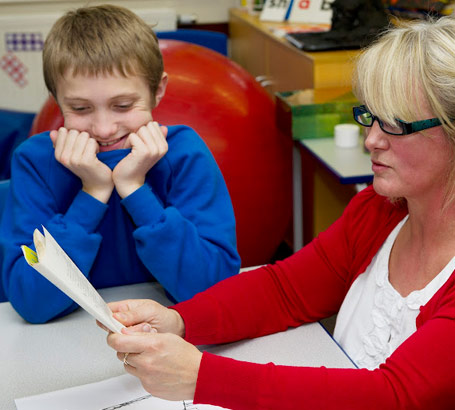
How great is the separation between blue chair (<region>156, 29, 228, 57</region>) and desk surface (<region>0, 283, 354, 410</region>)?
2624 millimetres

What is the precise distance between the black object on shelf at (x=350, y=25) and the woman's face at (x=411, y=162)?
1802 millimetres

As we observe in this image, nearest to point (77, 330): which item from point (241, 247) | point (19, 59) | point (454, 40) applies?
point (454, 40)

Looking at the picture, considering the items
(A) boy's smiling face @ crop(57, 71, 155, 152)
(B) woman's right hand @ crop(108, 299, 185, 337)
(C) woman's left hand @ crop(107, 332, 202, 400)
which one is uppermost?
(A) boy's smiling face @ crop(57, 71, 155, 152)

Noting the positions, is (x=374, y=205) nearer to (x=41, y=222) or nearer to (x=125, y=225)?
(x=125, y=225)

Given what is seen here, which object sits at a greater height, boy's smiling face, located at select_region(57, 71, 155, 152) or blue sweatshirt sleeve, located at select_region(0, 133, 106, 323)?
boy's smiling face, located at select_region(57, 71, 155, 152)

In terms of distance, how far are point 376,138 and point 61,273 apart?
0.57m

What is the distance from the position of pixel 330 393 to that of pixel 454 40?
1.85ft

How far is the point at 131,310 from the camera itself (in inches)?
45.1

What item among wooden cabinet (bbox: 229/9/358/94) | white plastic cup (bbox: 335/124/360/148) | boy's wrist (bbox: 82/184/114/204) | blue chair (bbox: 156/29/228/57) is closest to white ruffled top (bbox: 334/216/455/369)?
boy's wrist (bbox: 82/184/114/204)

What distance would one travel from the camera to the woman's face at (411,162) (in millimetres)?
1070

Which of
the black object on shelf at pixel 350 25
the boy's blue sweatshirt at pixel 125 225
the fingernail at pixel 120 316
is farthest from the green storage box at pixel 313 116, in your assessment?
the fingernail at pixel 120 316

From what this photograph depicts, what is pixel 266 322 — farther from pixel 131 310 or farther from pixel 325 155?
pixel 325 155

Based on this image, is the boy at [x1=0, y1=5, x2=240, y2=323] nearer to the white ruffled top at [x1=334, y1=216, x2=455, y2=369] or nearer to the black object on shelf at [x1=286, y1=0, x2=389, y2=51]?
the white ruffled top at [x1=334, y1=216, x2=455, y2=369]

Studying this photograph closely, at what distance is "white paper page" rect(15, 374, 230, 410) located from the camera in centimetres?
103
